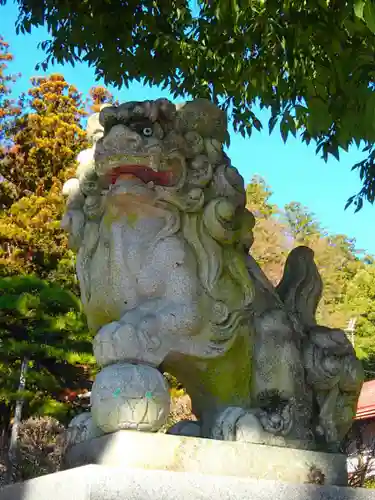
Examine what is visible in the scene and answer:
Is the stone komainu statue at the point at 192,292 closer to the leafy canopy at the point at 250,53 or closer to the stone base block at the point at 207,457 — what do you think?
the stone base block at the point at 207,457

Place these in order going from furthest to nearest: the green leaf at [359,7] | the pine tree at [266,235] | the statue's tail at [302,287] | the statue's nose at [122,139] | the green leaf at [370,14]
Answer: the pine tree at [266,235]
the statue's tail at [302,287]
the statue's nose at [122,139]
the green leaf at [359,7]
the green leaf at [370,14]

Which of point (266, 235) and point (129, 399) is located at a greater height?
point (266, 235)

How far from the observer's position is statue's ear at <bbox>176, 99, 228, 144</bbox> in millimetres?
2996

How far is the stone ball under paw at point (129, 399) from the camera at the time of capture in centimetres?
247

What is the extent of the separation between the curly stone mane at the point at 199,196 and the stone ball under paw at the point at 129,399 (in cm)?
38

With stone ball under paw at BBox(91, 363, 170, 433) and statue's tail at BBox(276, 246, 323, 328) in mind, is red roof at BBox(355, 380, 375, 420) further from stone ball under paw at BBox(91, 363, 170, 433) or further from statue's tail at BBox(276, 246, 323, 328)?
stone ball under paw at BBox(91, 363, 170, 433)

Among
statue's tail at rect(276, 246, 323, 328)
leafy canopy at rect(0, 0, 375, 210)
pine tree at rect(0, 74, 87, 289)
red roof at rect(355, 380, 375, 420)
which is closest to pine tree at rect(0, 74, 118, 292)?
pine tree at rect(0, 74, 87, 289)

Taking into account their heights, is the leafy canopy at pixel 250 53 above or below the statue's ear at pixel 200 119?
above

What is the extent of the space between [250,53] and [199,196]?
1.68 m

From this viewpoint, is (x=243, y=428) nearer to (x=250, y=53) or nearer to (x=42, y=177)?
(x=250, y=53)

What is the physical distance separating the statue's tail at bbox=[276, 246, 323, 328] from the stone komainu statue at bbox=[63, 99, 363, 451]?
199 mm

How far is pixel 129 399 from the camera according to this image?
2477 mm

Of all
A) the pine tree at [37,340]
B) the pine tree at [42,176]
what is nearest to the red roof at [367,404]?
the pine tree at [37,340]

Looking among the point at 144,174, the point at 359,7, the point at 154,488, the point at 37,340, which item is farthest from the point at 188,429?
the point at 37,340
